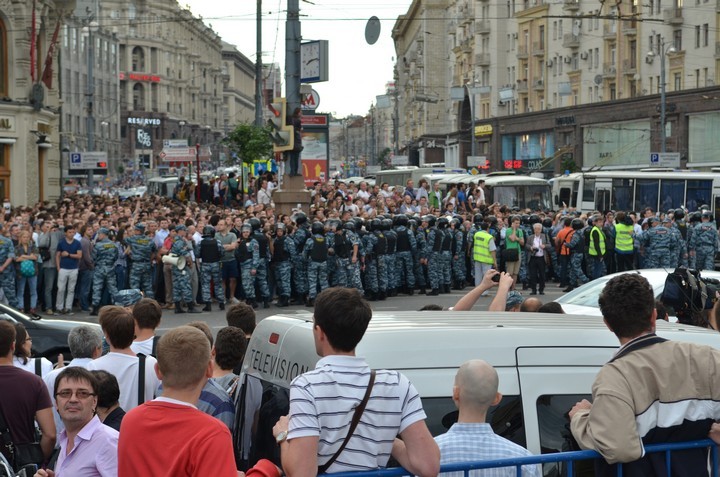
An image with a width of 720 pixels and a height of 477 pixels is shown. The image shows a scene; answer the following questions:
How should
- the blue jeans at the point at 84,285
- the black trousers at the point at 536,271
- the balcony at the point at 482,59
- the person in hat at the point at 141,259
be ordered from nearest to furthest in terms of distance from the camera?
the person in hat at the point at 141,259 → the blue jeans at the point at 84,285 → the black trousers at the point at 536,271 → the balcony at the point at 482,59

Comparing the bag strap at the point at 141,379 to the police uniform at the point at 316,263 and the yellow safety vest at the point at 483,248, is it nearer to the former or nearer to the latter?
the police uniform at the point at 316,263

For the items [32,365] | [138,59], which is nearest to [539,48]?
[32,365]

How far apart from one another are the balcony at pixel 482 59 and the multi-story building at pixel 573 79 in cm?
15

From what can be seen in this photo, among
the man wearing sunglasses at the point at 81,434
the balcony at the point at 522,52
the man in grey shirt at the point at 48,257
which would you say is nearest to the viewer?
the man wearing sunglasses at the point at 81,434

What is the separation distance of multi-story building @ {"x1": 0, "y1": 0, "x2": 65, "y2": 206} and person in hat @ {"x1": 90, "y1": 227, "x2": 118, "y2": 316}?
15.4 m

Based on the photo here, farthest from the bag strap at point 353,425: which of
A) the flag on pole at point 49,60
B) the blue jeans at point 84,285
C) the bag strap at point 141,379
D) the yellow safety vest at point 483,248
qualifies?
the flag on pole at point 49,60

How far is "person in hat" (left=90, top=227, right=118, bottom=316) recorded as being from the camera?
21.4m

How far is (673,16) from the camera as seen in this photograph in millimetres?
53281

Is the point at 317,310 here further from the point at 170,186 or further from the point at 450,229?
the point at 170,186

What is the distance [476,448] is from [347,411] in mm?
619

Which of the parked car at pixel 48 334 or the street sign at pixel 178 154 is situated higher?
the street sign at pixel 178 154

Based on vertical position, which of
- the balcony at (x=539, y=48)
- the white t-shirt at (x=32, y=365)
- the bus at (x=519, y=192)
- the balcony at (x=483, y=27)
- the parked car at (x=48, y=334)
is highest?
the balcony at (x=483, y=27)

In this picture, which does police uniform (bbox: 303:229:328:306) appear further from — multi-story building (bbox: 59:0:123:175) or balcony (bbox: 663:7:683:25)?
multi-story building (bbox: 59:0:123:175)

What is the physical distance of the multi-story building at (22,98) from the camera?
37.0 m
